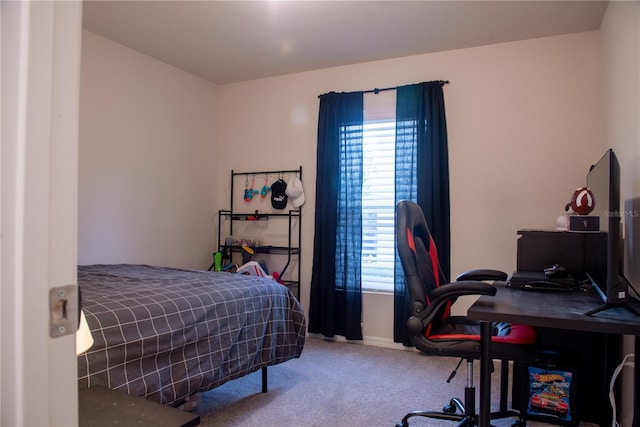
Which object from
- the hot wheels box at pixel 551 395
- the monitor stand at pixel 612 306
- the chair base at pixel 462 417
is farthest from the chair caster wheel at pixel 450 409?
the monitor stand at pixel 612 306

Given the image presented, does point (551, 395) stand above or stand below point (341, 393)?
above

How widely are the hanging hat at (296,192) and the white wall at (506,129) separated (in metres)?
0.95

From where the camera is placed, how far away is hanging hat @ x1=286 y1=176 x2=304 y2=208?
3.95 metres

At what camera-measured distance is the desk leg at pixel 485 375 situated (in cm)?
162

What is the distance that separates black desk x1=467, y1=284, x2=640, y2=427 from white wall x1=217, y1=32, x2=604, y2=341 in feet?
4.81

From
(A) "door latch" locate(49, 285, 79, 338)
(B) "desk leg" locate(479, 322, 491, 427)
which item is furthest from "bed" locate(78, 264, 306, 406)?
(B) "desk leg" locate(479, 322, 491, 427)

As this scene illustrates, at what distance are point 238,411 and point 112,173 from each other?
216cm

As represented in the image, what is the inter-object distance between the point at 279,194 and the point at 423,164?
1.46m

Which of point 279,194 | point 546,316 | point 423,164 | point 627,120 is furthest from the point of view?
point 279,194

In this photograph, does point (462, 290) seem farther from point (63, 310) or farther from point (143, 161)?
point (143, 161)

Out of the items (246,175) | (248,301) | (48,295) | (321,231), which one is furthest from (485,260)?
(48,295)

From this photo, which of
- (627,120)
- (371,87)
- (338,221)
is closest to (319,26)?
(371,87)

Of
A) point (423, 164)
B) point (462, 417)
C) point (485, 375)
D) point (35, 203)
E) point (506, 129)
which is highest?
point (506, 129)

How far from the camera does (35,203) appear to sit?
1.64 ft
